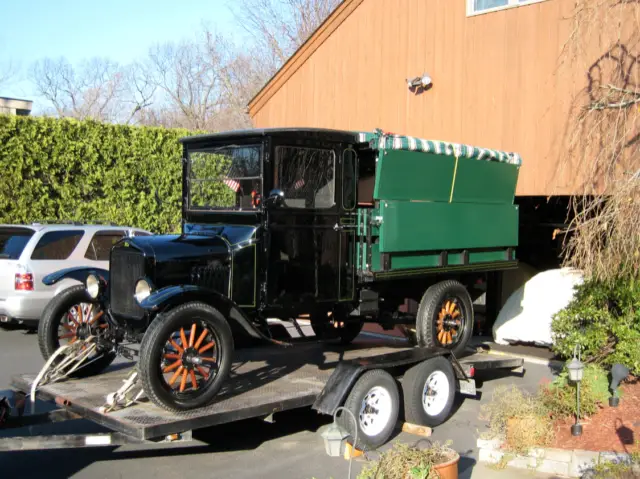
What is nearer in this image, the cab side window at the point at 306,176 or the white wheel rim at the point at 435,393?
the cab side window at the point at 306,176

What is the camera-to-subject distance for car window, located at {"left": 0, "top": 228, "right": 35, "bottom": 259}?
10.6 meters

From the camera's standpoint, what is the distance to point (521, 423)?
5914mm

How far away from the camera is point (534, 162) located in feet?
33.6

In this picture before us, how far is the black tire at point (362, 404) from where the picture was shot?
5.79 metres

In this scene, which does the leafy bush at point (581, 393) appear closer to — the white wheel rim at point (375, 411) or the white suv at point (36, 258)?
the white wheel rim at point (375, 411)

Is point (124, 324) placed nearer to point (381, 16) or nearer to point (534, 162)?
point (534, 162)

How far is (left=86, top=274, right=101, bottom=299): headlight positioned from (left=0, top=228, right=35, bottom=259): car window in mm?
4752

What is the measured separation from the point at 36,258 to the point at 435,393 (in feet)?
22.1

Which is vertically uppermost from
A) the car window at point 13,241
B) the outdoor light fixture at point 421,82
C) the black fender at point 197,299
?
the outdoor light fixture at point 421,82

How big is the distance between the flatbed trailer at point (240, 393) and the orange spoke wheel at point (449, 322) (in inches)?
12.0

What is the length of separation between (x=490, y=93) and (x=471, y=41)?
931mm

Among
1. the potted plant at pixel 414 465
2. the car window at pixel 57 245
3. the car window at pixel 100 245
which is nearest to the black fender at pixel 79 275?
the potted plant at pixel 414 465

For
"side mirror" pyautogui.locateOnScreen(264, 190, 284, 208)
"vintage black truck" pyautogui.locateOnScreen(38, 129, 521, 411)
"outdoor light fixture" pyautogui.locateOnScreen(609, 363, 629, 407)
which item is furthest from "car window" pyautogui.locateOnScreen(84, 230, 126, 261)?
"outdoor light fixture" pyautogui.locateOnScreen(609, 363, 629, 407)

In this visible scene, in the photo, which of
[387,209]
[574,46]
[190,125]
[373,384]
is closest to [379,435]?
[373,384]
